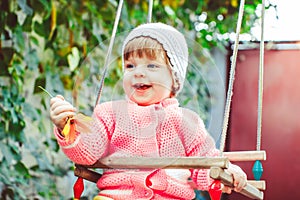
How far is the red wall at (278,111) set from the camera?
246cm

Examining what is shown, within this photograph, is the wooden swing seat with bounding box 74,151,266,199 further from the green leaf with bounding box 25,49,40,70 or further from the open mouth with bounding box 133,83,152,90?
the green leaf with bounding box 25,49,40,70

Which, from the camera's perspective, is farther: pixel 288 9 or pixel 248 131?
pixel 248 131

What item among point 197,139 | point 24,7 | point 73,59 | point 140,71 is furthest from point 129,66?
point 73,59

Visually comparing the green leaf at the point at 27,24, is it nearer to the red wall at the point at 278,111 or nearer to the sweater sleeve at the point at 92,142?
the sweater sleeve at the point at 92,142

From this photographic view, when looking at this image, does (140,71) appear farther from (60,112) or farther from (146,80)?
(60,112)

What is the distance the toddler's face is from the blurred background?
24mm

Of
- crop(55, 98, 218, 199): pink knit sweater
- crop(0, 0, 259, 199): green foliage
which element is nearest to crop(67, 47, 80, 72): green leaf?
crop(0, 0, 259, 199): green foliage

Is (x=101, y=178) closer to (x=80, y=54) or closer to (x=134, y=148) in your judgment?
Result: (x=134, y=148)

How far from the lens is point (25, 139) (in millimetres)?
1748

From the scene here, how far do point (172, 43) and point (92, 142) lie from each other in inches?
6.5

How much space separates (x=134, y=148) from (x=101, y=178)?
75mm

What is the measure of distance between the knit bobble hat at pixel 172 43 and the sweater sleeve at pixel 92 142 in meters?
0.10

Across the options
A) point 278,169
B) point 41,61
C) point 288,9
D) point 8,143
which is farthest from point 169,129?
point 278,169

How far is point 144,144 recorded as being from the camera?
848 mm
